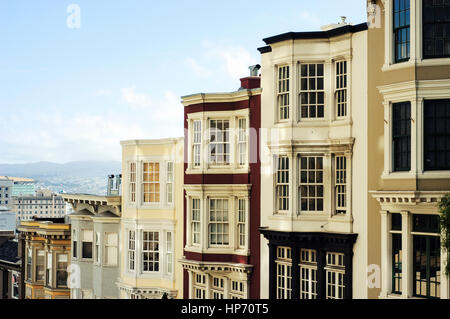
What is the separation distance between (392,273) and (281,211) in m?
4.96

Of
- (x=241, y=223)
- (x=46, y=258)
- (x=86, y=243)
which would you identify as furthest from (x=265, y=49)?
(x=46, y=258)

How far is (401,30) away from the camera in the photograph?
2203 centimetres

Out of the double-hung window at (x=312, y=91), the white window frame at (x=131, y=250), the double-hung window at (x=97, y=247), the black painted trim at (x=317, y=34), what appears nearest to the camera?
the black painted trim at (x=317, y=34)

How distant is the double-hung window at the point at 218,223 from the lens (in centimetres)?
2872

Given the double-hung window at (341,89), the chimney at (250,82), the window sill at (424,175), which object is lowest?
the window sill at (424,175)

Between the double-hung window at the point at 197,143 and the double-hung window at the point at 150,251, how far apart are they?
539 centimetres

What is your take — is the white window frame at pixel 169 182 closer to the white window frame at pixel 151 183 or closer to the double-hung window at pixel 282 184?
the white window frame at pixel 151 183

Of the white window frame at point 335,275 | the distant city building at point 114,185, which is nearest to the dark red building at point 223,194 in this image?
the white window frame at point 335,275

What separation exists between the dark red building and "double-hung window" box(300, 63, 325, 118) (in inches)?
112

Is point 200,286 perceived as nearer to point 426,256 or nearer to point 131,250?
point 131,250

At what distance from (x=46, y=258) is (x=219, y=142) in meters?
20.1

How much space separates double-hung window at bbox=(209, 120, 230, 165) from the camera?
94.8 feet
